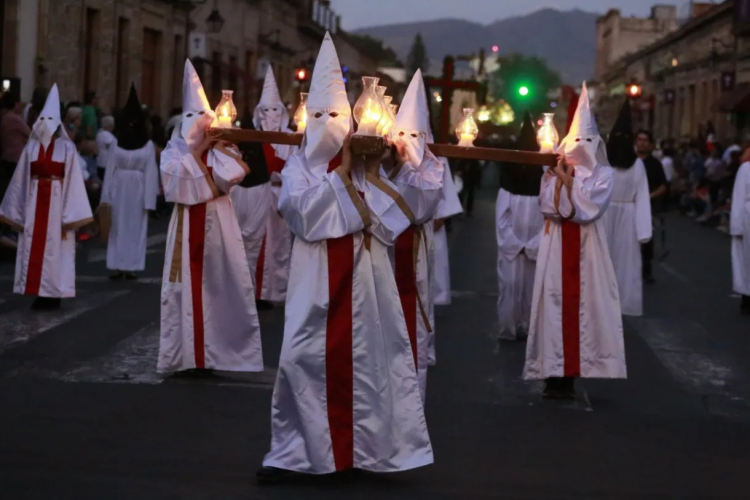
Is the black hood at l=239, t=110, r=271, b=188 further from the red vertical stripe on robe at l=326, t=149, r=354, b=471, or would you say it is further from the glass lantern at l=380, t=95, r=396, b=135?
the red vertical stripe on robe at l=326, t=149, r=354, b=471

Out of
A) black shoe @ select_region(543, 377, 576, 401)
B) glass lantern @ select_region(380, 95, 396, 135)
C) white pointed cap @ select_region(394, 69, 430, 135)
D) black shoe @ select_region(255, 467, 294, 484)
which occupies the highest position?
white pointed cap @ select_region(394, 69, 430, 135)

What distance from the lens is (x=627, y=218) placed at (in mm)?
13703

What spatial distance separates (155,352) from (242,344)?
1.15 meters

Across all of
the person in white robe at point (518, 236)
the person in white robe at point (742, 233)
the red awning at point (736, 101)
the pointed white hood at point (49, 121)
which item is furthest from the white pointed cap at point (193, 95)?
the red awning at point (736, 101)

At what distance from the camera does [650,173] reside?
17219 millimetres

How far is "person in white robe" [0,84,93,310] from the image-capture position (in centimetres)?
1320

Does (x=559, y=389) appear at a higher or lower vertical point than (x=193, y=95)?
lower

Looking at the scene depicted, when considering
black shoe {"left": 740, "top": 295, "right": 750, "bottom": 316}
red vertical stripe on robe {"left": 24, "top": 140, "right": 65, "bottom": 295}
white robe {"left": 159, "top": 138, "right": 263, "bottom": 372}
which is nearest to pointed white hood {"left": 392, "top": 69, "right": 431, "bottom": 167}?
white robe {"left": 159, "top": 138, "right": 263, "bottom": 372}

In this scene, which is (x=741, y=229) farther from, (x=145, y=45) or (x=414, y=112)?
(x=145, y=45)

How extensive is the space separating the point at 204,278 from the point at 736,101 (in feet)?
95.3

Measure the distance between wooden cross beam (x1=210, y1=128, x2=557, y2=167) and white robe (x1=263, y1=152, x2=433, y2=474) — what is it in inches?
55.4

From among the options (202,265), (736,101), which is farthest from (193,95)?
(736,101)

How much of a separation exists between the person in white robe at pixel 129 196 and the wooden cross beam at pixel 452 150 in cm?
656

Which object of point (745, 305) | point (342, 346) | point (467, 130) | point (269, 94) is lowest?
point (745, 305)
